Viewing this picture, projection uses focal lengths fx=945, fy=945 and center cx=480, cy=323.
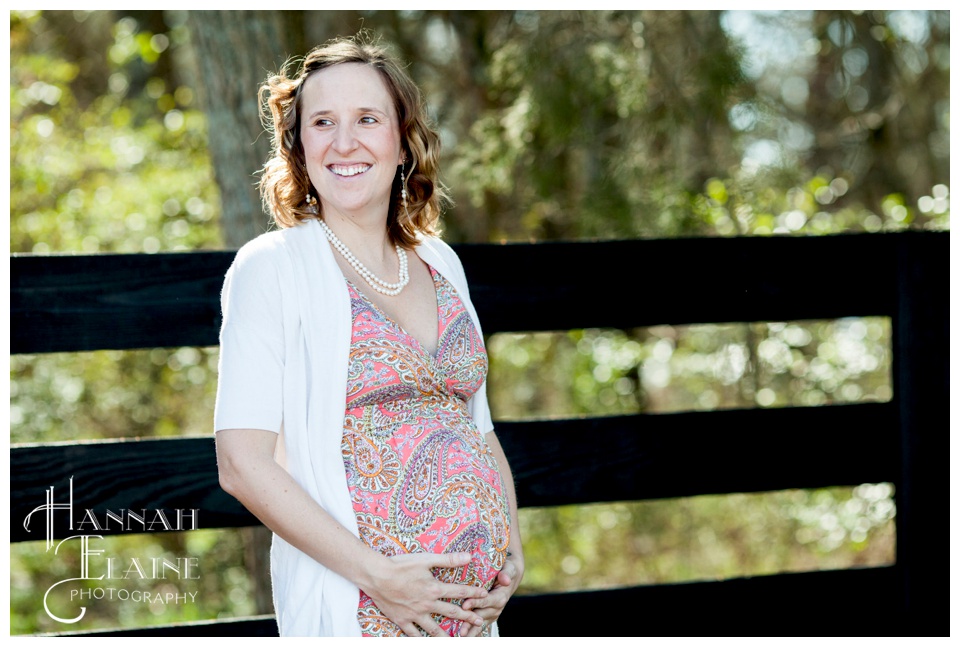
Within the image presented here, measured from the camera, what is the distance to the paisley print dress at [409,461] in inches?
72.1

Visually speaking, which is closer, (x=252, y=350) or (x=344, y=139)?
(x=252, y=350)

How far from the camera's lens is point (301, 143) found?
2010 millimetres

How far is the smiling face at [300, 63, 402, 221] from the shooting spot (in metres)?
1.92

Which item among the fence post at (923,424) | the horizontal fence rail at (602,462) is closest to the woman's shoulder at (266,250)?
the horizontal fence rail at (602,462)

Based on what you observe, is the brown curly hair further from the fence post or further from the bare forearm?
the fence post

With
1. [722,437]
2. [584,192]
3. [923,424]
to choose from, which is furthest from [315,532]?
[584,192]

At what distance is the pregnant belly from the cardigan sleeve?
18cm

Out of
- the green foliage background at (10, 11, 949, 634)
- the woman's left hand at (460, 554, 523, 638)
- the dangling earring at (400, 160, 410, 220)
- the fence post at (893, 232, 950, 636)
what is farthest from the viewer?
the green foliage background at (10, 11, 949, 634)

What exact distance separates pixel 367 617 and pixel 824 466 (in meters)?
1.73

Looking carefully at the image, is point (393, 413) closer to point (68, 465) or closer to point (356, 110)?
point (356, 110)

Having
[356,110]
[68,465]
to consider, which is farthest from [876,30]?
[68,465]

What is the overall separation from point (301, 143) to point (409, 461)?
714mm

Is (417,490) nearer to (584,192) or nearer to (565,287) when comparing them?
(565,287)

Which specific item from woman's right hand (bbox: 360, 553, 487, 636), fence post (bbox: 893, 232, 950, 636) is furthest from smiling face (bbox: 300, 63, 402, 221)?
fence post (bbox: 893, 232, 950, 636)
